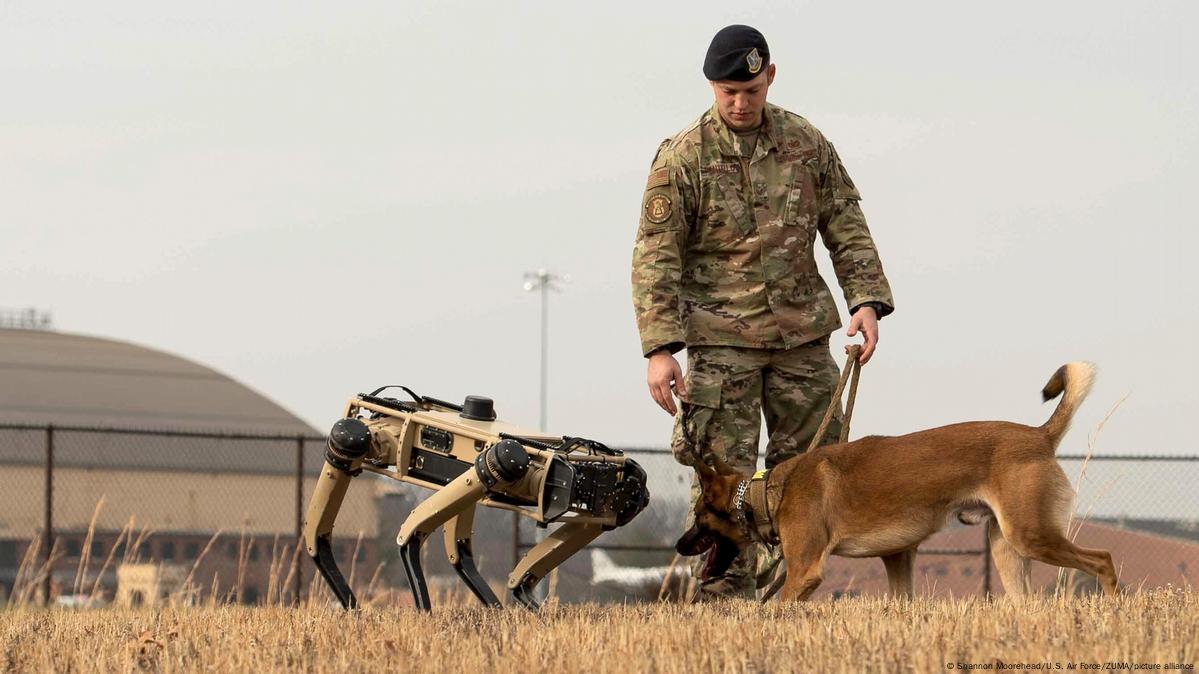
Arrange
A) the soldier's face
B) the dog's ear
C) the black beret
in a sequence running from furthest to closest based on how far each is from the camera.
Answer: the dog's ear < the soldier's face < the black beret

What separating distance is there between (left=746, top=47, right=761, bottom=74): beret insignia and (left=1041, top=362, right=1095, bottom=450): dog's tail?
72.4 inches

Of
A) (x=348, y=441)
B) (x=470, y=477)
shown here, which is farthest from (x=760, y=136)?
(x=348, y=441)

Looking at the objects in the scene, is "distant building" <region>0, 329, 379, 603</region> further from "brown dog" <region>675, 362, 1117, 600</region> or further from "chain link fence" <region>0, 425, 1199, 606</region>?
"brown dog" <region>675, 362, 1117, 600</region>

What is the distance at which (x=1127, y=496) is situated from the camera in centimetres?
1485

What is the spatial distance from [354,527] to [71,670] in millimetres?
39134

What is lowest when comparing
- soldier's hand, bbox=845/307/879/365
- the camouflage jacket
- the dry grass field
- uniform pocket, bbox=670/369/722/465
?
the dry grass field

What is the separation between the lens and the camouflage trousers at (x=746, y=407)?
22.5 ft

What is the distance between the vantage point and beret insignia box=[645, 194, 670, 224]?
682 cm

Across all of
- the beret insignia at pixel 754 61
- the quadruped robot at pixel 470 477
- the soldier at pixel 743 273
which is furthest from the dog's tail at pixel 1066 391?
the beret insignia at pixel 754 61

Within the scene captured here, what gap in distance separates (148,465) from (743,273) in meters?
43.3

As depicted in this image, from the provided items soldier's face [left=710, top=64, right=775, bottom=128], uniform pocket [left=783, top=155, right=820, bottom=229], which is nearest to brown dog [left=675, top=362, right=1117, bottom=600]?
uniform pocket [left=783, top=155, right=820, bottom=229]

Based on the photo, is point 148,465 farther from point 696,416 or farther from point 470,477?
point 470,477

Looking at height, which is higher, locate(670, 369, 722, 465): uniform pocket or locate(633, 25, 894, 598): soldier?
locate(633, 25, 894, 598): soldier

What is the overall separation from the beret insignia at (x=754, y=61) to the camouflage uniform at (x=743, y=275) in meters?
0.37
